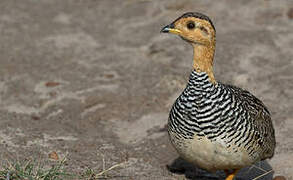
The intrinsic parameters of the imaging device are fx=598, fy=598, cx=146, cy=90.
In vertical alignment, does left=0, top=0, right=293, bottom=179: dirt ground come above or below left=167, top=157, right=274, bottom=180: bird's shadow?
above

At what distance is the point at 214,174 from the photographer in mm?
6230

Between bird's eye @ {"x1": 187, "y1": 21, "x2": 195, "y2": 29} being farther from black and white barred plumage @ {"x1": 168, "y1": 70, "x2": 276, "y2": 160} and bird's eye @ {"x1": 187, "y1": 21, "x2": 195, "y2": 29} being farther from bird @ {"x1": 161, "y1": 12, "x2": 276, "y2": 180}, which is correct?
black and white barred plumage @ {"x1": 168, "y1": 70, "x2": 276, "y2": 160}

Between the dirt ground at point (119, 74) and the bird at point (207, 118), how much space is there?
2.91 ft

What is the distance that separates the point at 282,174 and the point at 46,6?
6315 millimetres

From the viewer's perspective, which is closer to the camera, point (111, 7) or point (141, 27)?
point (141, 27)

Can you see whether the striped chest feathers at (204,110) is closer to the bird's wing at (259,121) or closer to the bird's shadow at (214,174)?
the bird's wing at (259,121)

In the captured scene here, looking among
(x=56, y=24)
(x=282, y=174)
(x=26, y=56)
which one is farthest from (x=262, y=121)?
(x=56, y=24)

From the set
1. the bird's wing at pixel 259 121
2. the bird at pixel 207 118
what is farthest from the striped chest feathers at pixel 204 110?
the bird's wing at pixel 259 121

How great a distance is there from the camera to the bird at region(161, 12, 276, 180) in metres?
4.97

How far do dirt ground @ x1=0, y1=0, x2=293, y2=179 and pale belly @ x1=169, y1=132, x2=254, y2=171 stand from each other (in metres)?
0.78

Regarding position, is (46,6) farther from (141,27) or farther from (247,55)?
(247,55)

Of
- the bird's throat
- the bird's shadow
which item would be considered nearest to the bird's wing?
the bird's throat

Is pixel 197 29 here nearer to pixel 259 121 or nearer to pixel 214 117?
pixel 214 117

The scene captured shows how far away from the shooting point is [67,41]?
9.54m
